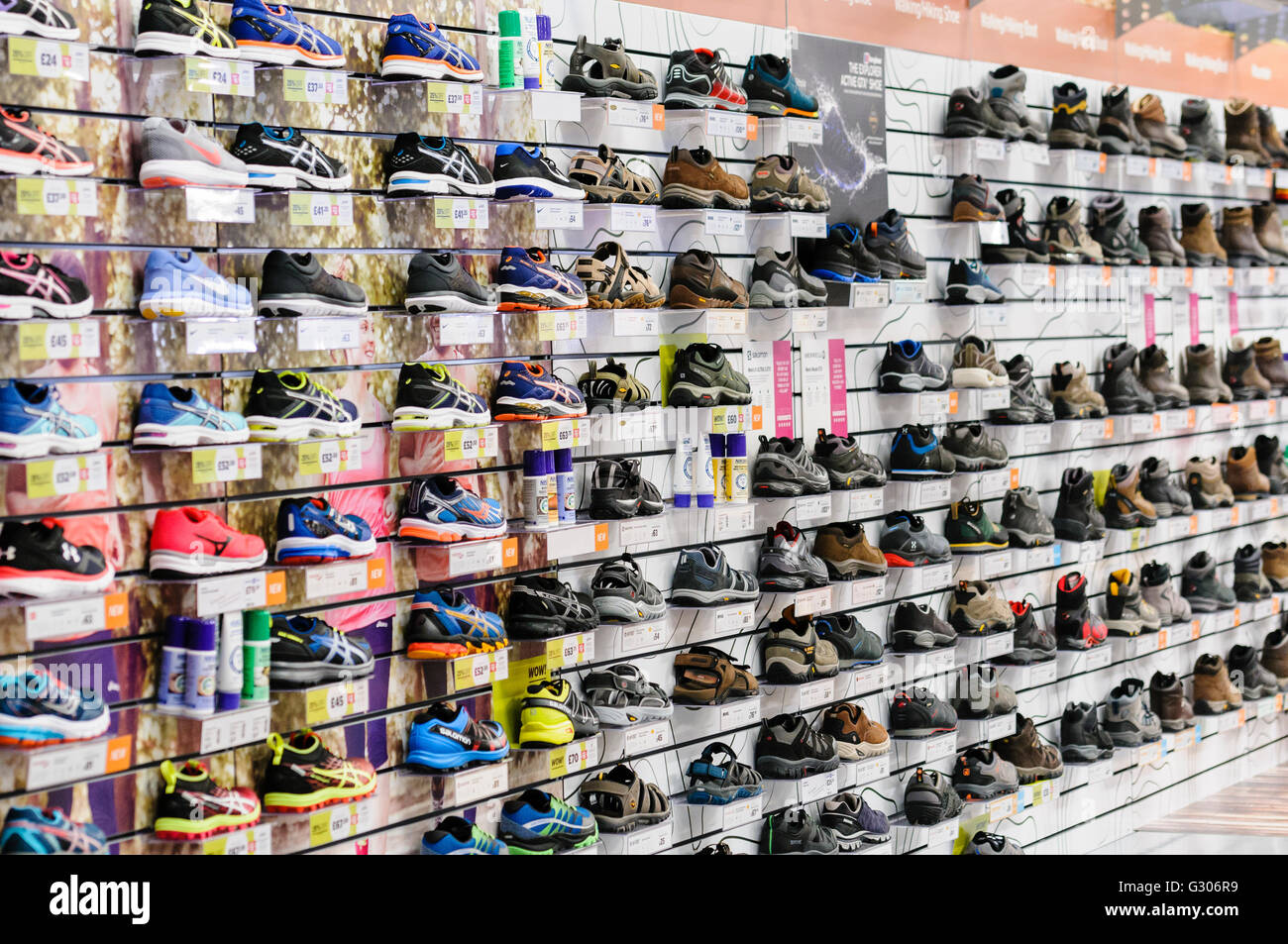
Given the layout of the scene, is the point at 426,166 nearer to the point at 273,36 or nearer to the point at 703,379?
the point at 273,36

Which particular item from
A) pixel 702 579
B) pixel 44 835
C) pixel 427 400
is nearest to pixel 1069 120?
pixel 702 579

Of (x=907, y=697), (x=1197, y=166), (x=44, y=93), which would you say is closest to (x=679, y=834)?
(x=907, y=697)

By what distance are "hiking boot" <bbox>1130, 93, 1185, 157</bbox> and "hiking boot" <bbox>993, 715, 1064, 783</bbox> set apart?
2.84 meters

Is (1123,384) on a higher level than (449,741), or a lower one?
higher

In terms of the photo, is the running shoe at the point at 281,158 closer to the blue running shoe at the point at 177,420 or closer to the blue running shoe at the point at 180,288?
the blue running shoe at the point at 180,288

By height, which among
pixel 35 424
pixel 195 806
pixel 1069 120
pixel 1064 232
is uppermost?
pixel 1069 120

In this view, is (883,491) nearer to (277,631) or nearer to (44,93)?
(277,631)

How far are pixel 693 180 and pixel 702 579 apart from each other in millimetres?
1334

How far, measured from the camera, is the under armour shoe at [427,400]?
11.6 ft

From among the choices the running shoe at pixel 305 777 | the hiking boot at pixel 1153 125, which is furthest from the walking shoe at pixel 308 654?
the hiking boot at pixel 1153 125

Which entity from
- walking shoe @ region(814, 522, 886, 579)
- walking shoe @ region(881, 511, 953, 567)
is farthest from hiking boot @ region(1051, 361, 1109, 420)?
walking shoe @ region(814, 522, 886, 579)

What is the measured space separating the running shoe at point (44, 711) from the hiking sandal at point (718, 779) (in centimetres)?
201

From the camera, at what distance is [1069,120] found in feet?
18.4

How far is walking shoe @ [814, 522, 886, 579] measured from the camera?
470 cm
